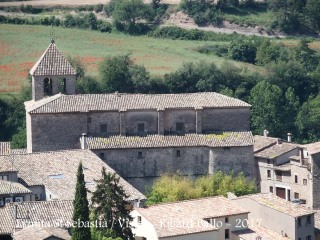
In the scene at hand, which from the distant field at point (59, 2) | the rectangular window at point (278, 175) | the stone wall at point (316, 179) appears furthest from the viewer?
the distant field at point (59, 2)

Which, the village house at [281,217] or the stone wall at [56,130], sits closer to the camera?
the village house at [281,217]

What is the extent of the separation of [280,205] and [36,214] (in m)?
11.3

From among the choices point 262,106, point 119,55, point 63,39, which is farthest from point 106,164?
point 63,39

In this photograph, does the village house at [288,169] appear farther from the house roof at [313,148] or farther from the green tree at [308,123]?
the green tree at [308,123]

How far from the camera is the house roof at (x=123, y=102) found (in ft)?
239

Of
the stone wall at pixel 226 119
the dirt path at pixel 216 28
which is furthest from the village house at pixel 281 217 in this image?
the dirt path at pixel 216 28

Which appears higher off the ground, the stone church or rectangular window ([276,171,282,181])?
the stone church

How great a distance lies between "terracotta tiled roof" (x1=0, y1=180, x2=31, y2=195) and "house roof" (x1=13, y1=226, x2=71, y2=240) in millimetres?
4854

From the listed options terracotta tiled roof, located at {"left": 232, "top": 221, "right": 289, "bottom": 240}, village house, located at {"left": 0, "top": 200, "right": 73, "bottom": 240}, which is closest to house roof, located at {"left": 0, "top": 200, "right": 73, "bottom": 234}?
village house, located at {"left": 0, "top": 200, "right": 73, "bottom": 240}

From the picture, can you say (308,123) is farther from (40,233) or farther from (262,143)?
(40,233)

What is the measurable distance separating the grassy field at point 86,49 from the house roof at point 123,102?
23.2 meters

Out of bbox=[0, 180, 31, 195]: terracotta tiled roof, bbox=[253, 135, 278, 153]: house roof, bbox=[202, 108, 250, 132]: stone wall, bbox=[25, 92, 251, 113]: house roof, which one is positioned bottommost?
bbox=[253, 135, 278, 153]: house roof

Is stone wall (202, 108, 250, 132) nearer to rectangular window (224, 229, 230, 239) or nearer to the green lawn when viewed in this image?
rectangular window (224, 229, 230, 239)

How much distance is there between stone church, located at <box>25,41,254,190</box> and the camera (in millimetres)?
72438
